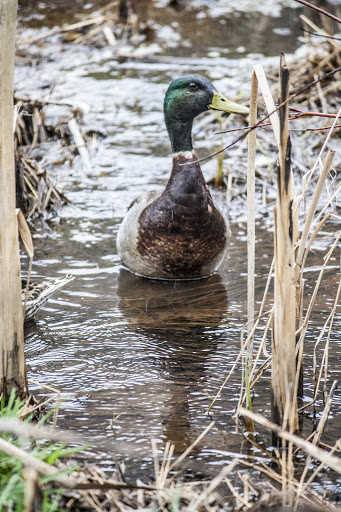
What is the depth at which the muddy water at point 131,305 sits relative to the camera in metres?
3.33

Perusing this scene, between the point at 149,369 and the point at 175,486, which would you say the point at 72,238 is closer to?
the point at 149,369

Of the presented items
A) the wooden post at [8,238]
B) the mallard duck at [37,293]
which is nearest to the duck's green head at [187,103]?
the mallard duck at [37,293]

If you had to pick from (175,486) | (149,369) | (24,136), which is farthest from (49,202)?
(175,486)

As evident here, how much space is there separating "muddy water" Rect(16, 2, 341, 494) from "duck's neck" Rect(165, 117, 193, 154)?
35.3 inches

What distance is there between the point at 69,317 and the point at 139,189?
2388mm

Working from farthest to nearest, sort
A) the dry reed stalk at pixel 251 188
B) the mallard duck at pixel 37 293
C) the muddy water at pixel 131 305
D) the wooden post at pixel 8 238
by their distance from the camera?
the mallard duck at pixel 37 293 → the muddy water at pixel 131 305 → the dry reed stalk at pixel 251 188 → the wooden post at pixel 8 238

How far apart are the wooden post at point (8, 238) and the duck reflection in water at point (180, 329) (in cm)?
76

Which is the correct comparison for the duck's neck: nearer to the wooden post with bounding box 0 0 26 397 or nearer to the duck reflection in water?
the duck reflection in water

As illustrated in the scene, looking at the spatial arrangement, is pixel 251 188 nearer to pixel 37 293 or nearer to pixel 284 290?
pixel 284 290

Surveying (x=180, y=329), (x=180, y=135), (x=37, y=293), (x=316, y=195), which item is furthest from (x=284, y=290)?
(x=180, y=135)

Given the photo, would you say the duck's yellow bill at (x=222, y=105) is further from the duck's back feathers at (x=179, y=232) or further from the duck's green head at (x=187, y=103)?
the duck's back feathers at (x=179, y=232)

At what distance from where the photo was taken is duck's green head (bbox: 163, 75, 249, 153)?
5.39 meters

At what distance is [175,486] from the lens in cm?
272

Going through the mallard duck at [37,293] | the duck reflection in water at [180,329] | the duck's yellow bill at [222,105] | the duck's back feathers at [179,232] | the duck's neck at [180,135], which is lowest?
the duck reflection in water at [180,329]
